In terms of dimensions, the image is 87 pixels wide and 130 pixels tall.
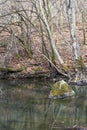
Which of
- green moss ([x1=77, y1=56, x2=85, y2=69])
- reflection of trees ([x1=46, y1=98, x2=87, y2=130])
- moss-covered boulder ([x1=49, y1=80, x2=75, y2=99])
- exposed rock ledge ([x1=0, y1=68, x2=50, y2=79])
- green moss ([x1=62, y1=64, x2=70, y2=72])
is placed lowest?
reflection of trees ([x1=46, y1=98, x2=87, y2=130])

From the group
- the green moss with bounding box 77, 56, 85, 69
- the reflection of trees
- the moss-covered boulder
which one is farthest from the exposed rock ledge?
the reflection of trees

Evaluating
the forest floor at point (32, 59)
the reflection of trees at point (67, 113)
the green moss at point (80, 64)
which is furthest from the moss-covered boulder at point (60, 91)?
the forest floor at point (32, 59)

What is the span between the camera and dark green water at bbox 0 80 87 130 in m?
14.6

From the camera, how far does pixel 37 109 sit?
17.8 meters

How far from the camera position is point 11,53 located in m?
32.2

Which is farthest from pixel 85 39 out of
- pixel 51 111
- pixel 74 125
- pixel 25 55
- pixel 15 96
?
pixel 74 125

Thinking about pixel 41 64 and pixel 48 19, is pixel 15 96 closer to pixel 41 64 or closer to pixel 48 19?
pixel 41 64

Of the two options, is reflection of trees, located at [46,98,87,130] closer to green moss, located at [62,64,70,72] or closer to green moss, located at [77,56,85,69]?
green moss, located at [77,56,85,69]

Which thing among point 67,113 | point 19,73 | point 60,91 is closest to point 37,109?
point 67,113

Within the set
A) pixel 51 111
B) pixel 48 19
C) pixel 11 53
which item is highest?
pixel 48 19

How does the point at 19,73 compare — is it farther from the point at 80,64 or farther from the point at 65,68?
the point at 80,64

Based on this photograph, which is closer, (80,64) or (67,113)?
(67,113)

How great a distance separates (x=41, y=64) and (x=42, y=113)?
13.7 m

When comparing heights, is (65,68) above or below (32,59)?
below
